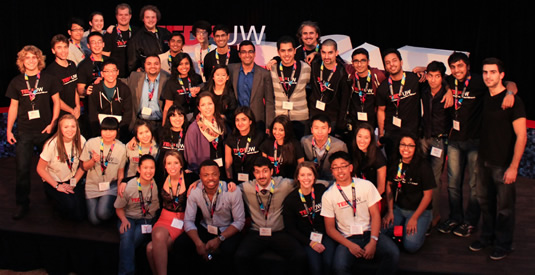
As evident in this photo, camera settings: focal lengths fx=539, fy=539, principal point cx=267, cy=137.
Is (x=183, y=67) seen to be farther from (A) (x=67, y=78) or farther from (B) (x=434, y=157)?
(B) (x=434, y=157)

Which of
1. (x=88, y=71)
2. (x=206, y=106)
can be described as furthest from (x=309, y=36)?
(x=88, y=71)

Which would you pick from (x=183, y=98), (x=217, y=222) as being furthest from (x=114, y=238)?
(x=183, y=98)

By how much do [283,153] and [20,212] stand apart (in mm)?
2375

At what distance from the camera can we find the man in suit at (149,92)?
196 inches

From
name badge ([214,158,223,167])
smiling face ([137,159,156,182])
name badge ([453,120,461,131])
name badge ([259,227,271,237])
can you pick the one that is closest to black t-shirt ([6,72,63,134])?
smiling face ([137,159,156,182])

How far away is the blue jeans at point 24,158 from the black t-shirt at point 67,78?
51 centimetres

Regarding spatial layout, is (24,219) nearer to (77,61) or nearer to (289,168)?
(77,61)

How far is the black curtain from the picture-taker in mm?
5730

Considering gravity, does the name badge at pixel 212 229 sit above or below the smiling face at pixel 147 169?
below

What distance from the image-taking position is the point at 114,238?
4273 mm

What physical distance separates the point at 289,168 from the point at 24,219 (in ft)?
7.72

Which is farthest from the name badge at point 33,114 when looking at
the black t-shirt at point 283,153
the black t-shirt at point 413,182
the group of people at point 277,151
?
the black t-shirt at point 413,182

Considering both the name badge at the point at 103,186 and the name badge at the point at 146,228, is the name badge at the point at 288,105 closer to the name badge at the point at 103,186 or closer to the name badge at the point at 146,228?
the name badge at the point at 146,228

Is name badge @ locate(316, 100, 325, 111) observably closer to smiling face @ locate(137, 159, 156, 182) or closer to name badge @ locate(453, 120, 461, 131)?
name badge @ locate(453, 120, 461, 131)
